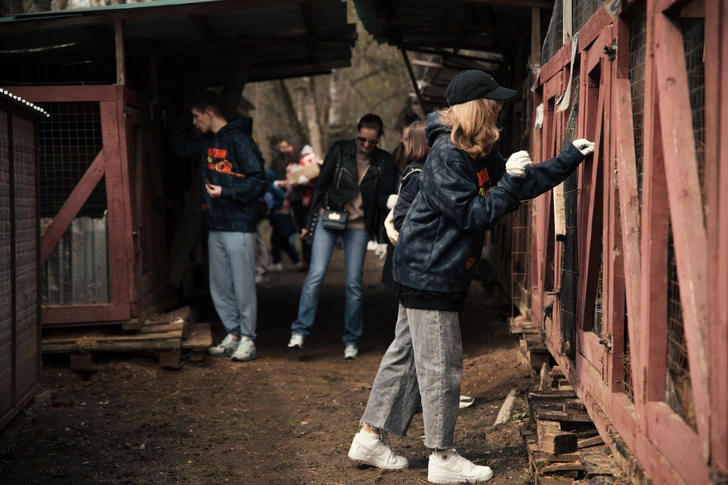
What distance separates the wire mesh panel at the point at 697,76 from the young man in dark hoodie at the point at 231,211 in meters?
4.52

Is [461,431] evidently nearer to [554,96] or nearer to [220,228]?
[554,96]

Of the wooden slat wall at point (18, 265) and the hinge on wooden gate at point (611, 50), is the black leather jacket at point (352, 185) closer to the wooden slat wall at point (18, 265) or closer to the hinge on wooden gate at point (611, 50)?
the wooden slat wall at point (18, 265)

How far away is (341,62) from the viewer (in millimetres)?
10609

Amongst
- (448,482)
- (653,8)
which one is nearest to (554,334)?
(448,482)

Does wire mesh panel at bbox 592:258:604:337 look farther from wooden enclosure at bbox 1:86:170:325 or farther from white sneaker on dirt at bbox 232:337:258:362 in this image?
wooden enclosure at bbox 1:86:170:325

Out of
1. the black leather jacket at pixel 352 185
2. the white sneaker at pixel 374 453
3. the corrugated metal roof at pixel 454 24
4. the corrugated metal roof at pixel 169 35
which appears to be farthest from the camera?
the corrugated metal roof at pixel 454 24

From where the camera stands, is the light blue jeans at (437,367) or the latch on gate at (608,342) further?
the light blue jeans at (437,367)

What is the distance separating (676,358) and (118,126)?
4.80 m

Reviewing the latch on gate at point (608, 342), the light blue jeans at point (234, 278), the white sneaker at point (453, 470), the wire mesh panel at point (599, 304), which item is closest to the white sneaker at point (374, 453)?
the white sneaker at point (453, 470)

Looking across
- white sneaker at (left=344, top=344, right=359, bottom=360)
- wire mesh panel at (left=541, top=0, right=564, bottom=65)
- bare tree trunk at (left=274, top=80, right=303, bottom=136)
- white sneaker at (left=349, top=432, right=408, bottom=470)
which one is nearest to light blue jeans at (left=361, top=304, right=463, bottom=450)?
white sneaker at (left=349, top=432, right=408, bottom=470)

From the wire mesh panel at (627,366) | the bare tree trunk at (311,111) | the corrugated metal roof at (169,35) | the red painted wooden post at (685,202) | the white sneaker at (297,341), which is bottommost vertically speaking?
the white sneaker at (297,341)

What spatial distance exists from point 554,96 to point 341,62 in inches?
228

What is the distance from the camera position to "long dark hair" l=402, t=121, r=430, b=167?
5.55 metres

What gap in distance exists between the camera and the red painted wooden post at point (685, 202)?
2.38m
